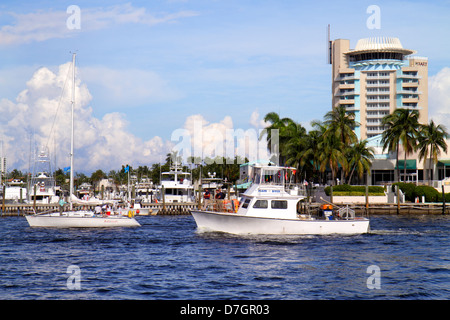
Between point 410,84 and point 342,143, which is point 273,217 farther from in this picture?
point 410,84

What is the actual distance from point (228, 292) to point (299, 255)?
9.79 m

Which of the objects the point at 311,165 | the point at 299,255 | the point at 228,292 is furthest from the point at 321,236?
the point at 311,165

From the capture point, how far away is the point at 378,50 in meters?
150

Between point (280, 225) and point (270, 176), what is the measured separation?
12.6ft

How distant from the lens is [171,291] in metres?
20.4

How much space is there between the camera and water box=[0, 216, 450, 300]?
66.9 feet

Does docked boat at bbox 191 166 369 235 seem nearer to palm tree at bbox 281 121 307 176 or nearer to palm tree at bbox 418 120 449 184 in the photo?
palm tree at bbox 281 121 307 176

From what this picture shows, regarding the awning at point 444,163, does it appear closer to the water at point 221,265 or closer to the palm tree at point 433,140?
the palm tree at point 433,140

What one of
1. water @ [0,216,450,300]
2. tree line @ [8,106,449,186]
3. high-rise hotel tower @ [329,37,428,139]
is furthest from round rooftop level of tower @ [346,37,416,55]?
water @ [0,216,450,300]

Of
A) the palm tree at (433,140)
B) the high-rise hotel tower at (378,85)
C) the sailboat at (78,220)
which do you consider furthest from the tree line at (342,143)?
the high-rise hotel tower at (378,85)

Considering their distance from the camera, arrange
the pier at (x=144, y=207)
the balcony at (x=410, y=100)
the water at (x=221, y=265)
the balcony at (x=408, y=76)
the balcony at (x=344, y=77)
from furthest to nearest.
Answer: the balcony at (x=344, y=77) → the balcony at (x=408, y=76) → the balcony at (x=410, y=100) → the pier at (x=144, y=207) → the water at (x=221, y=265)

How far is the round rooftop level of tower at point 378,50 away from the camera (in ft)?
493

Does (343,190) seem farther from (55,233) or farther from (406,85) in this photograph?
(406,85)

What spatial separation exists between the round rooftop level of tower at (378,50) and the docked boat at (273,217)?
121324 mm
